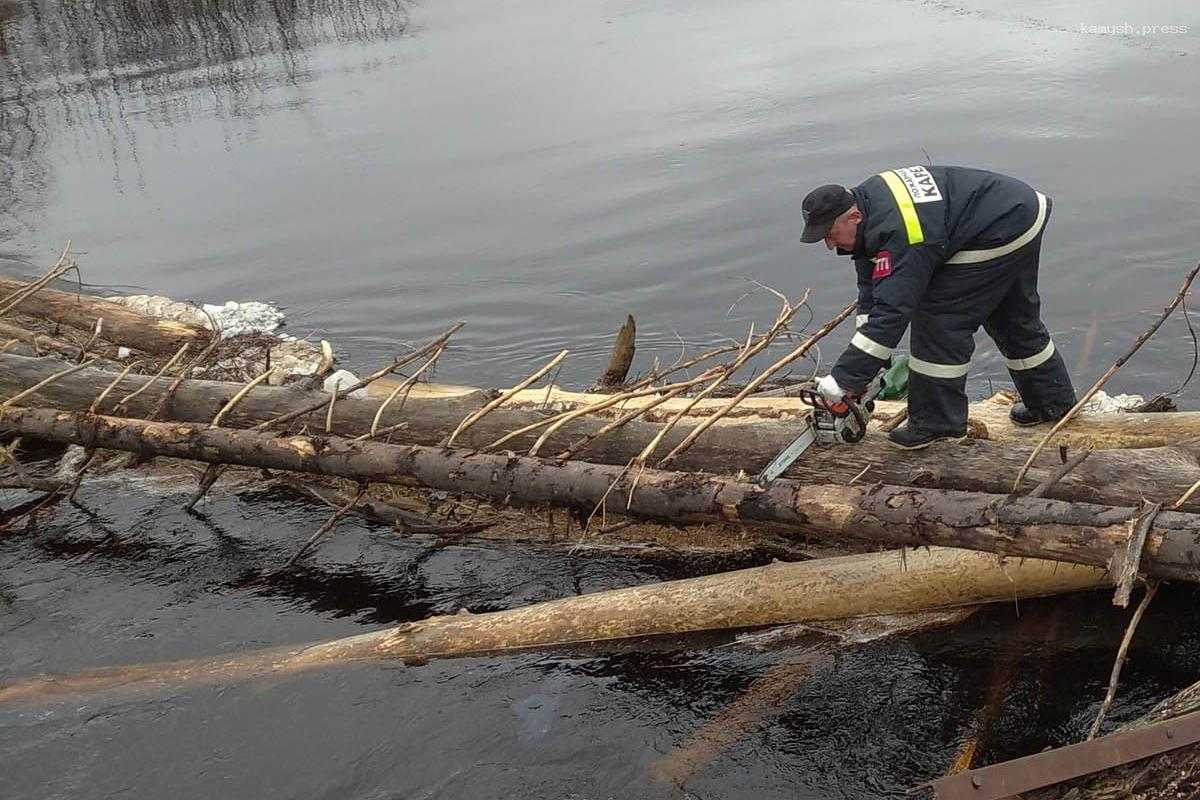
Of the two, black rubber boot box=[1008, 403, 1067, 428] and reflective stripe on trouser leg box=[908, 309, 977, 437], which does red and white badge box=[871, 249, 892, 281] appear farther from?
black rubber boot box=[1008, 403, 1067, 428]

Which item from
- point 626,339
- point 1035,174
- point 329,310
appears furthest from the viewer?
point 1035,174

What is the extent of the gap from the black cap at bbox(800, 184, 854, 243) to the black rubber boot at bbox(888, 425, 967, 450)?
38.8 inches

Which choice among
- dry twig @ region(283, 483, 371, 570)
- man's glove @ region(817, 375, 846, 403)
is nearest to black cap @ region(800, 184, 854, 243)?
man's glove @ region(817, 375, 846, 403)

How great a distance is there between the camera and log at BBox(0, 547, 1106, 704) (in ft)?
15.7

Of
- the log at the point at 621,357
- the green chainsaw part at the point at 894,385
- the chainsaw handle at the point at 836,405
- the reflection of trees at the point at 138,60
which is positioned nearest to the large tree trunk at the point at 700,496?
the chainsaw handle at the point at 836,405

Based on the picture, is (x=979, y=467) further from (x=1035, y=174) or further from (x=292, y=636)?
(x=1035, y=174)

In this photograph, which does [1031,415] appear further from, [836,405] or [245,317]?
[245,317]

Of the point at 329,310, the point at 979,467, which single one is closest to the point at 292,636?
the point at 979,467

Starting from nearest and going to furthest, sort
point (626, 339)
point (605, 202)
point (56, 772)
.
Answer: point (56, 772)
point (626, 339)
point (605, 202)

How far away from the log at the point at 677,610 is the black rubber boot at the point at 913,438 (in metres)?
0.48

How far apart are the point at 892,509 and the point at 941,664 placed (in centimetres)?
93

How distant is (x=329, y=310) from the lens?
34.1 ft

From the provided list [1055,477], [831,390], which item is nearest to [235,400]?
[831,390]

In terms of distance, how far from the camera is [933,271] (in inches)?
189
